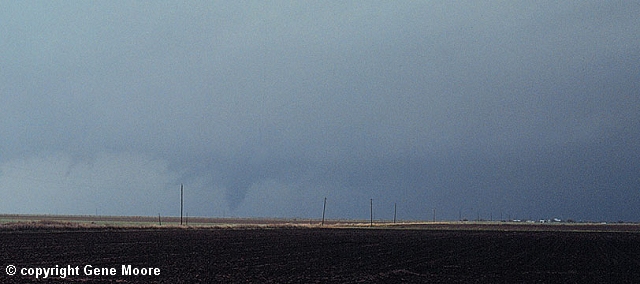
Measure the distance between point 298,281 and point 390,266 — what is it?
7612 mm

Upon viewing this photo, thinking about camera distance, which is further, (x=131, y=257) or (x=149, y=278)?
(x=131, y=257)

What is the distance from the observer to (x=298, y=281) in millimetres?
21250

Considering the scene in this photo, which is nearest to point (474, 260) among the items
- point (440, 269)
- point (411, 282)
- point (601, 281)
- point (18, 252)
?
point (440, 269)

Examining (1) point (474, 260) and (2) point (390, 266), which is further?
(1) point (474, 260)

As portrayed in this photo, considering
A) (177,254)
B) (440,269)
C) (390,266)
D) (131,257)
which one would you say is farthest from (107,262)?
(440,269)

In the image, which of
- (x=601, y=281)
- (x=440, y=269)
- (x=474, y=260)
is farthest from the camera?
(x=474, y=260)

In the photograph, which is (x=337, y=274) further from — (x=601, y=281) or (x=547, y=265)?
(x=547, y=265)

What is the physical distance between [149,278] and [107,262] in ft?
21.4

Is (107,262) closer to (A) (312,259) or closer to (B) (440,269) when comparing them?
(A) (312,259)

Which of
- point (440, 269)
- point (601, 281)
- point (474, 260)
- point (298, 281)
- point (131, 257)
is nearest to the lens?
point (298, 281)

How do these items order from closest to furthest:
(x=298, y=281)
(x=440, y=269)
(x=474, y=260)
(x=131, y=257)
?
(x=298, y=281), (x=440, y=269), (x=131, y=257), (x=474, y=260)

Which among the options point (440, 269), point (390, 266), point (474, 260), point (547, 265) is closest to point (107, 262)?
point (390, 266)

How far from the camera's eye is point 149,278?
69.9ft

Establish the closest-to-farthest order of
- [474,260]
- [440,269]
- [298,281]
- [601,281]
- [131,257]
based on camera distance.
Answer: [298,281], [601,281], [440,269], [131,257], [474,260]
